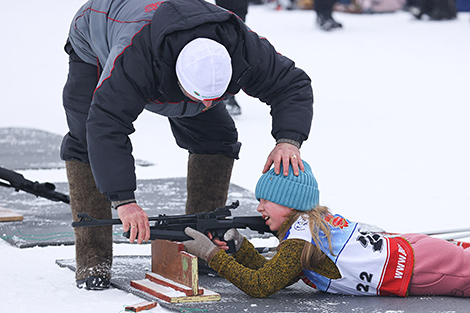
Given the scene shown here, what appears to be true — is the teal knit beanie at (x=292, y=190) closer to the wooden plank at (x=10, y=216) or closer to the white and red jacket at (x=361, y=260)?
the white and red jacket at (x=361, y=260)

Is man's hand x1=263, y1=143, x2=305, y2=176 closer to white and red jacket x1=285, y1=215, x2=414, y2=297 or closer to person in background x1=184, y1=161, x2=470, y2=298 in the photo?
person in background x1=184, y1=161, x2=470, y2=298

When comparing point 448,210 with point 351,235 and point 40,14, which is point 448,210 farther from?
point 40,14

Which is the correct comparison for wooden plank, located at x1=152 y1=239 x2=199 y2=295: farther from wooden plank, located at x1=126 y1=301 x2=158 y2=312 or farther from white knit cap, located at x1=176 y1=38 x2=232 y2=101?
white knit cap, located at x1=176 y1=38 x2=232 y2=101

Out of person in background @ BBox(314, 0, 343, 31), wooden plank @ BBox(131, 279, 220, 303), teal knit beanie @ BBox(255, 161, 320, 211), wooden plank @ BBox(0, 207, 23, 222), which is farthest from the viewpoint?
person in background @ BBox(314, 0, 343, 31)

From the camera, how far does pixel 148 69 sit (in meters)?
2.46

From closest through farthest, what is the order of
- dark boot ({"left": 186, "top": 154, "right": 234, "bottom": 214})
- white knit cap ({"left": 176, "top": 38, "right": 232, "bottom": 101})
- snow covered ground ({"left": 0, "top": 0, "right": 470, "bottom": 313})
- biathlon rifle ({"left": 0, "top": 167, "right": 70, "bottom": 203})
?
white knit cap ({"left": 176, "top": 38, "right": 232, "bottom": 101}), dark boot ({"left": 186, "top": 154, "right": 234, "bottom": 214}), snow covered ground ({"left": 0, "top": 0, "right": 470, "bottom": 313}), biathlon rifle ({"left": 0, "top": 167, "right": 70, "bottom": 203})

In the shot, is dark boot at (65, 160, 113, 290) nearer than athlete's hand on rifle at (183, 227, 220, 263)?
No

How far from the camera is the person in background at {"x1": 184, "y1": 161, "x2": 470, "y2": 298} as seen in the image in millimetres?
2621

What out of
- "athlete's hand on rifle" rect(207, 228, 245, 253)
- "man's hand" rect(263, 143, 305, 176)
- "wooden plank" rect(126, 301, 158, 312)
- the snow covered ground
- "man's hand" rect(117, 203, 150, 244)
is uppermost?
"man's hand" rect(263, 143, 305, 176)

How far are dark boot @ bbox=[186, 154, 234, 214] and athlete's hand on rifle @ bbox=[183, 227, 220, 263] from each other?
1.72 feet

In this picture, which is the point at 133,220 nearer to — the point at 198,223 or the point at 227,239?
the point at 198,223

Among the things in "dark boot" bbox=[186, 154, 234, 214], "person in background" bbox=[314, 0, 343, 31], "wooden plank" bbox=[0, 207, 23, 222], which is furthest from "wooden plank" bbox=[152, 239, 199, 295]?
"person in background" bbox=[314, 0, 343, 31]

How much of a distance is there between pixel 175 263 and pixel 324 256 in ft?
1.69

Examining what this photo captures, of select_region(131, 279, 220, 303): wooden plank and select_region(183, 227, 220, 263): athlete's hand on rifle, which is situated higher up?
select_region(183, 227, 220, 263): athlete's hand on rifle
